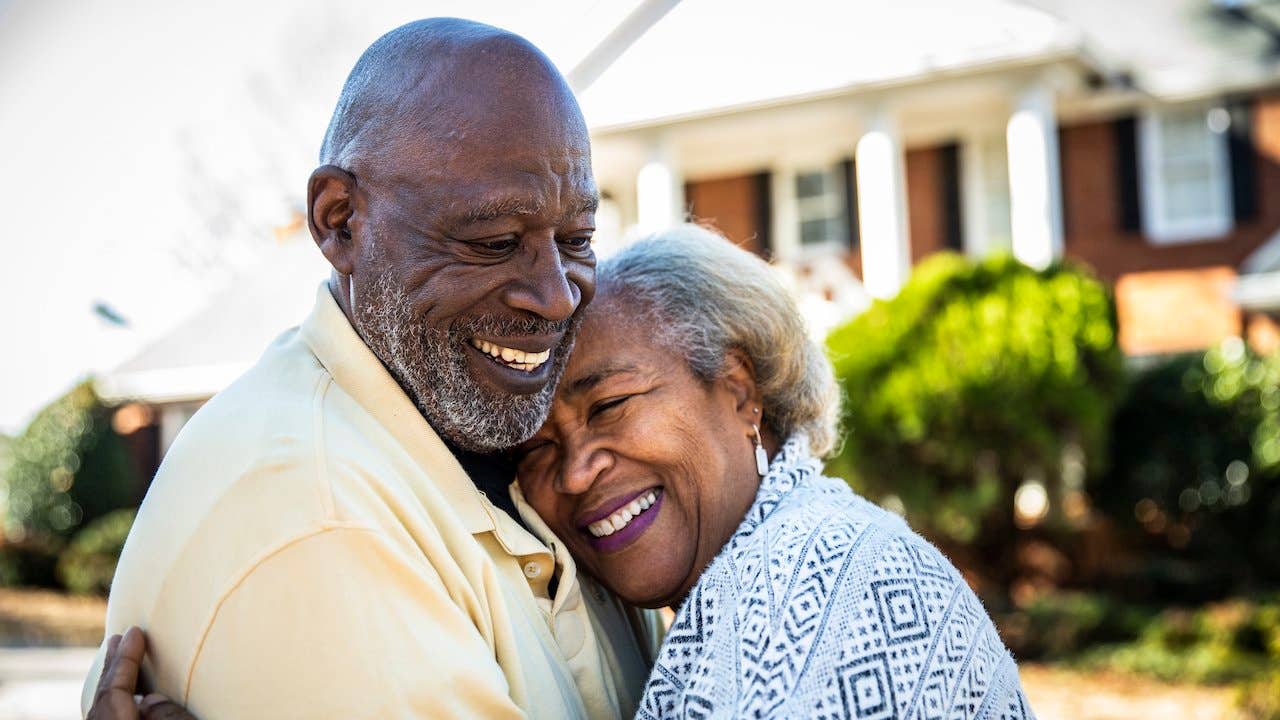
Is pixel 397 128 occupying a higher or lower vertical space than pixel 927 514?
higher

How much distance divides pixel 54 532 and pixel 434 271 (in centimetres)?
1693

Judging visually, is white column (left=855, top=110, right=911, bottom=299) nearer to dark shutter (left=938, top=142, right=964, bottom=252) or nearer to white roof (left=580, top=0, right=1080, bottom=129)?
white roof (left=580, top=0, right=1080, bottom=129)

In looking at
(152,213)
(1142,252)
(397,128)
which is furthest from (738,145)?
(397,128)

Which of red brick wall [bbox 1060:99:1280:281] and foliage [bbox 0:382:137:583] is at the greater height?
red brick wall [bbox 1060:99:1280:281]

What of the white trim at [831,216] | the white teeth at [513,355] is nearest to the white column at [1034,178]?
the white trim at [831,216]

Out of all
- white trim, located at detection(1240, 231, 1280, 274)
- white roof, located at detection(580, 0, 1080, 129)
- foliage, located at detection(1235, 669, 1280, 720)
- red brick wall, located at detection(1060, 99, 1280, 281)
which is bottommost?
foliage, located at detection(1235, 669, 1280, 720)

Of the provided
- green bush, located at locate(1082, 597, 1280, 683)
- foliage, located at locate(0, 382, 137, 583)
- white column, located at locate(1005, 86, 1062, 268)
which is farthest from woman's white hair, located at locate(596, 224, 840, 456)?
foliage, located at locate(0, 382, 137, 583)

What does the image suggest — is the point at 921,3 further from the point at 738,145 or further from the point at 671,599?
the point at 671,599

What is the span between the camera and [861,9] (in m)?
9.16

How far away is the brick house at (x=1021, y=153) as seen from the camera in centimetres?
1423

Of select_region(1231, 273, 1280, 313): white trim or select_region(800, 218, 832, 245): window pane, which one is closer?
select_region(1231, 273, 1280, 313): white trim

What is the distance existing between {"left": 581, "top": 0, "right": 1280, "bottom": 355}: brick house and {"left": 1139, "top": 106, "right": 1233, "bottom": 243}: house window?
1.0 inches

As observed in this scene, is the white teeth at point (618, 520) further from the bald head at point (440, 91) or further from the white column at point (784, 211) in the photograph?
the white column at point (784, 211)

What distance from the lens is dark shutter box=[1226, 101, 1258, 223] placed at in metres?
15.6
